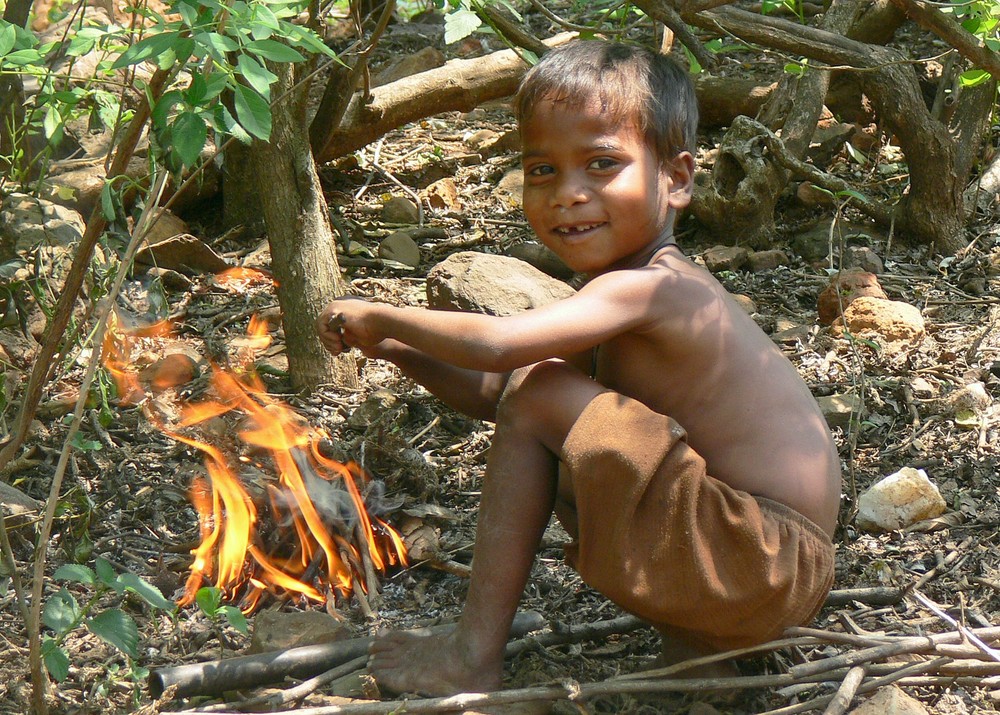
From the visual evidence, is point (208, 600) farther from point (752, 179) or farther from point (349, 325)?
point (752, 179)

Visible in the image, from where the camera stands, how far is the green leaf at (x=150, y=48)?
1.95m

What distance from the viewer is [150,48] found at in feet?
6.44

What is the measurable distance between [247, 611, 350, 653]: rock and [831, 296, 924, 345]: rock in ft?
8.17

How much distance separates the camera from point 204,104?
2031 millimetres

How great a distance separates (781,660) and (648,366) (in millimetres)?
808

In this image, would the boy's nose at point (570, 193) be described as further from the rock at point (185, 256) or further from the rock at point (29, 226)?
the rock at point (185, 256)

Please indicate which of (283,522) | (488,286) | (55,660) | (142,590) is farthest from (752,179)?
(55,660)

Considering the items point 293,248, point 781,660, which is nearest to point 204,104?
point 781,660

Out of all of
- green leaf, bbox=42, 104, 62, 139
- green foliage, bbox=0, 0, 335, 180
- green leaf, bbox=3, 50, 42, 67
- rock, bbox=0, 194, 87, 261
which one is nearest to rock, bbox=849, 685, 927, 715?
green foliage, bbox=0, 0, 335, 180

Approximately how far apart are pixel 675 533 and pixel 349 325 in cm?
94

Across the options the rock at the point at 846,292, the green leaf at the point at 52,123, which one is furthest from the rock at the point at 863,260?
the green leaf at the point at 52,123

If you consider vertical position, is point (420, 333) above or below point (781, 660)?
above

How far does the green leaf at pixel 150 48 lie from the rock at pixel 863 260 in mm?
3798

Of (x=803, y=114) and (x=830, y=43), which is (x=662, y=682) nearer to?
(x=830, y=43)
